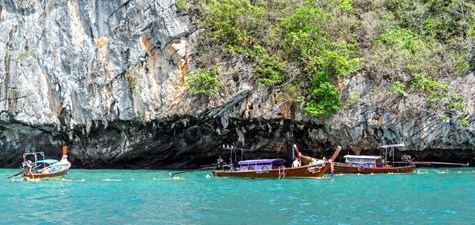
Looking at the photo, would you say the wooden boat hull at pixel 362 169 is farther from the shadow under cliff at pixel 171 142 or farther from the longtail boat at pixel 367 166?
A: the shadow under cliff at pixel 171 142

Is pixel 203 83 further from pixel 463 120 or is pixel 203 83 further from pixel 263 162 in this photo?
pixel 463 120

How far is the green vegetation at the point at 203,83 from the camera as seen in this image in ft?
103

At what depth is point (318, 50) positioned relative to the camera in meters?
32.9

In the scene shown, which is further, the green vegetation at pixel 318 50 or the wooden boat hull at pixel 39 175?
the green vegetation at pixel 318 50

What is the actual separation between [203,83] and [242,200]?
1243 centimetres

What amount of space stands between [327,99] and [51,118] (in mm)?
16341

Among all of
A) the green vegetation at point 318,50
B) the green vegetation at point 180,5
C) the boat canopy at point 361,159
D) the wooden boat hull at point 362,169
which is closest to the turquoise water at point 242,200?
the wooden boat hull at point 362,169

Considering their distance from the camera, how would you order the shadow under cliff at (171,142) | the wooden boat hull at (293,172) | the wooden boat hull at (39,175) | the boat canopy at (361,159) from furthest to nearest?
the shadow under cliff at (171,142) < the boat canopy at (361,159) < the wooden boat hull at (39,175) < the wooden boat hull at (293,172)

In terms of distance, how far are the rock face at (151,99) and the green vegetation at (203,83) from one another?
55cm

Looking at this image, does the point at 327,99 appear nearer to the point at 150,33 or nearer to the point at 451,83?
the point at 451,83

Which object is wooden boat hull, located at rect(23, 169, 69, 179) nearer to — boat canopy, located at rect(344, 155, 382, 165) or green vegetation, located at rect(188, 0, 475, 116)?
green vegetation, located at rect(188, 0, 475, 116)

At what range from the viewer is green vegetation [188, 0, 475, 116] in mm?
32250

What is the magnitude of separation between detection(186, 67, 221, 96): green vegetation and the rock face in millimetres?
549

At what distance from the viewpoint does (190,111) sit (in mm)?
32188
